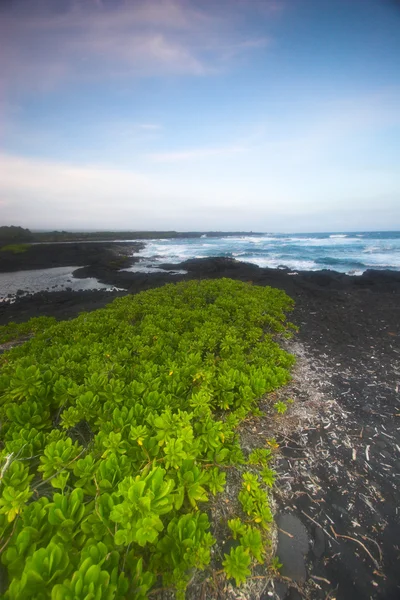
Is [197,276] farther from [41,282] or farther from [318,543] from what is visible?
[318,543]

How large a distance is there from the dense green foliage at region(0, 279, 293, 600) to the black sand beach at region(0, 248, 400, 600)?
1.43 feet

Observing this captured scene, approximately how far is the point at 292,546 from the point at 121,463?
67.1 inches

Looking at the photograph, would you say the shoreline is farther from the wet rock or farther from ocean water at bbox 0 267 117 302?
the wet rock

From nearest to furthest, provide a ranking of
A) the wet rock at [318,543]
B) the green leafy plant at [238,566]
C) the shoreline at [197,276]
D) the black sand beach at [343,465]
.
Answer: the green leafy plant at [238,566], the black sand beach at [343,465], the wet rock at [318,543], the shoreline at [197,276]

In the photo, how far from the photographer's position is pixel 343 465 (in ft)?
9.25

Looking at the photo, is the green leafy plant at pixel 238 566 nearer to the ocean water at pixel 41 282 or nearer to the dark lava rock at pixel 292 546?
the dark lava rock at pixel 292 546

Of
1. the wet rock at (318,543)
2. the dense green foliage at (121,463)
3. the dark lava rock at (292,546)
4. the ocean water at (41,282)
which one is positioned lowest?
the wet rock at (318,543)

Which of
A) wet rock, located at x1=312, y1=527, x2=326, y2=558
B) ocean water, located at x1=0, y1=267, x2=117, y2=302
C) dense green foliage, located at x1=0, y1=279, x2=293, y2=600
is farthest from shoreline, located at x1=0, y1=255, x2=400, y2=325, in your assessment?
wet rock, located at x1=312, y1=527, x2=326, y2=558

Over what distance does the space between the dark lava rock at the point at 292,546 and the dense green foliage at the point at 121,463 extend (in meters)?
0.23

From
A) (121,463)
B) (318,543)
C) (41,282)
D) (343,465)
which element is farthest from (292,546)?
(41,282)

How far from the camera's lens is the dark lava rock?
6.18 feet

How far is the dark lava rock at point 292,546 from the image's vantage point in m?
1.88

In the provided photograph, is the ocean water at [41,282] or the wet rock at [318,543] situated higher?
the ocean water at [41,282]

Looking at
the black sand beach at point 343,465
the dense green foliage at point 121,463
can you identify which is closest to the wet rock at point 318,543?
the black sand beach at point 343,465
